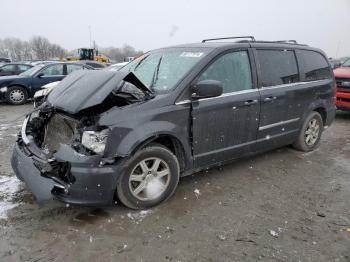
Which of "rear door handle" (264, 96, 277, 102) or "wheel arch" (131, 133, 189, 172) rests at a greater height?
"rear door handle" (264, 96, 277, 102)

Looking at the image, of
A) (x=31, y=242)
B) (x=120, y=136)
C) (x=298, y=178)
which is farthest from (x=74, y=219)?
(x=298, y=178)

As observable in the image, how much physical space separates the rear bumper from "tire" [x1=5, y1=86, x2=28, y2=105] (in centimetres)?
965

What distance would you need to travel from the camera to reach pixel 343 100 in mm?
8250

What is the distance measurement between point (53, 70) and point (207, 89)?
9.50 meters

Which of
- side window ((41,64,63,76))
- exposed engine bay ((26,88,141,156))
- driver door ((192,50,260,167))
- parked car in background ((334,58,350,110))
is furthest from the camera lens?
side window ((41,64,63,76))

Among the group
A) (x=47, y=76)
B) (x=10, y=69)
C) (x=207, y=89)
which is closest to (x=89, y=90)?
(x=207, y=89)

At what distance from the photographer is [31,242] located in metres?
2.96

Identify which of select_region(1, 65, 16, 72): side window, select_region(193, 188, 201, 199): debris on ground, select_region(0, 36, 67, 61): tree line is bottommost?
select_region(193, 188, 201, 199): debris on ground

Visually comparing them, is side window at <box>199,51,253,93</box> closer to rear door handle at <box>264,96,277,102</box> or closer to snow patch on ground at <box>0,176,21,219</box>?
rear door handle at <box>264,96,277,102</box>

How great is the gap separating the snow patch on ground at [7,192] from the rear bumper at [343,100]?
296 inches

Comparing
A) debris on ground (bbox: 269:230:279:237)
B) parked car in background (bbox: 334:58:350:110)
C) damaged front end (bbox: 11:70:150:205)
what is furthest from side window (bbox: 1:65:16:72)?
debris on ground (bbox: 269:230:279:237)

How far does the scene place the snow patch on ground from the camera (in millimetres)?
3546

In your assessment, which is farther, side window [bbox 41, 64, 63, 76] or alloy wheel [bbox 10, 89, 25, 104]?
side window [bbox 41, 64, 63, 76]

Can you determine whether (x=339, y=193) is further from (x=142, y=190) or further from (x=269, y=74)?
(x=142, y=190)
